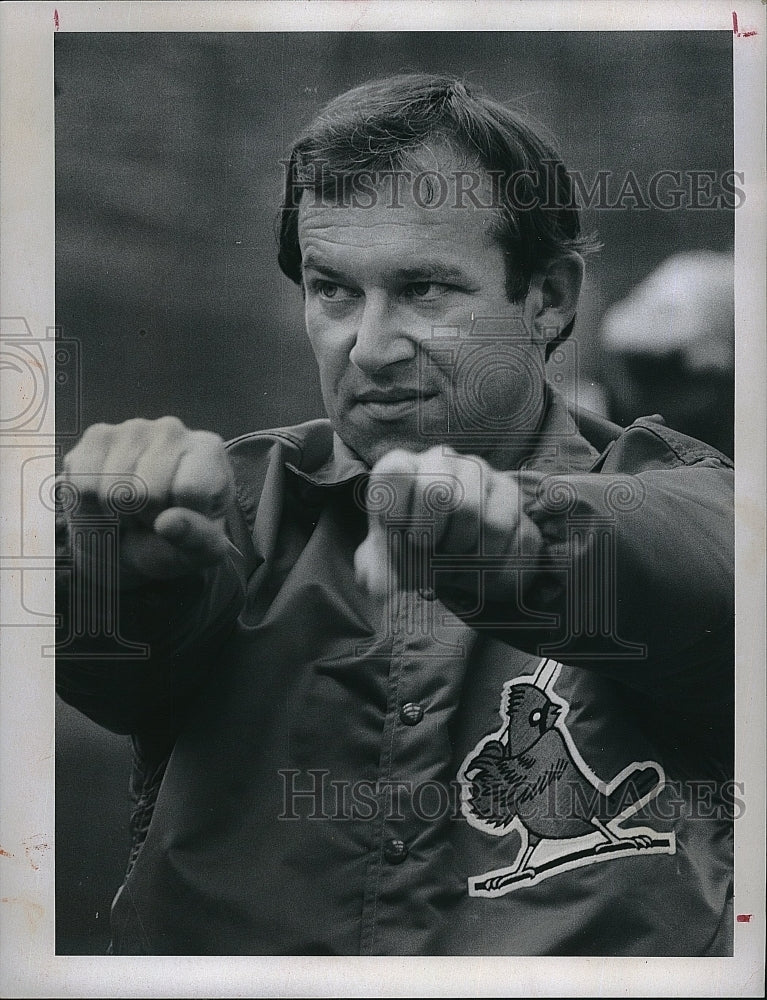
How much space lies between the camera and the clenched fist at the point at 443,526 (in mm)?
1678

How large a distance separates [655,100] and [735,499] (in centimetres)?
68

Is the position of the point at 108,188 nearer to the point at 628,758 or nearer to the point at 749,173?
the point at 749,173

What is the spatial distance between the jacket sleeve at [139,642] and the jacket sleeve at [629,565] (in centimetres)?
42

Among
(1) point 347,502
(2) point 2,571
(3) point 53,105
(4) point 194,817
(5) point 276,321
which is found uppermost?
(3) point 53,105

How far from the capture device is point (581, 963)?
1740 millimetres

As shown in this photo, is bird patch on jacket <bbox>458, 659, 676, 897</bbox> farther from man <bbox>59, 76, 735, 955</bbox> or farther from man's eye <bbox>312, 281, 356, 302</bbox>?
man's eye <bbox>312, 281, 356, 302</bbox>

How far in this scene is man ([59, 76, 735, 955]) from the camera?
1697 mm

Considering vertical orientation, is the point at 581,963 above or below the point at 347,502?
below

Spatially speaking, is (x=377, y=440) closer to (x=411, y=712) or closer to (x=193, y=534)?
(x=193, y=534)

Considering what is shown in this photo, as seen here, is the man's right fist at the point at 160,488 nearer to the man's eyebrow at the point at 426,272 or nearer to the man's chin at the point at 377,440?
the man's chin at the point at 377,440

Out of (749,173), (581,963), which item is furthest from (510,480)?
(581,963)

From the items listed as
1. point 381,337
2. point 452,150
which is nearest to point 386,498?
point 381,337

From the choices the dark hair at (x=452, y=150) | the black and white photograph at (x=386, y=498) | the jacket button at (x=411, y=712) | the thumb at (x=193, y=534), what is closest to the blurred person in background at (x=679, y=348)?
the black and white photograph at (x=386, y=498)

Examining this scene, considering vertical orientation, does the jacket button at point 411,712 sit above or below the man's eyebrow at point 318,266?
below
